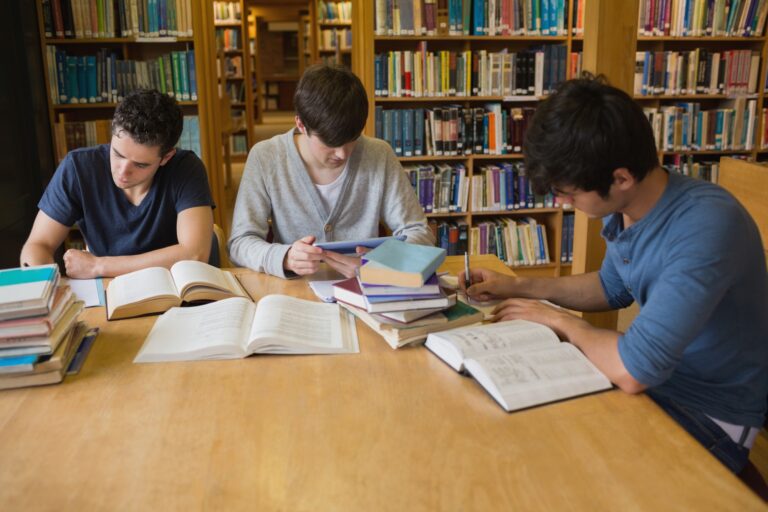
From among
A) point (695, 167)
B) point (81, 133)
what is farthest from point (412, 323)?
point (695, 167)

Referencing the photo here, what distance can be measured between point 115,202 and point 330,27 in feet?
29.5

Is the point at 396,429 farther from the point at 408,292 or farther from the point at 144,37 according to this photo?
the point at 144,37

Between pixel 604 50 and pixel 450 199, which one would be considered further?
pixel 450 199

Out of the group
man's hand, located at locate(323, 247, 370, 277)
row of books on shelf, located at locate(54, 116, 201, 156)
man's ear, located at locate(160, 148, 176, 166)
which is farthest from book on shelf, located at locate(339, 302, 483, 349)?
row of books on shelf, located at locate(54, 116, 201, 156)

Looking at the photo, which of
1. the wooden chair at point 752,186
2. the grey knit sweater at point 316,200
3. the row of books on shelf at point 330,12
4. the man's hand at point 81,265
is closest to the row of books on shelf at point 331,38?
the row of books on shelf at point 330,12

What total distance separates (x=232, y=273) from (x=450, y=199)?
8.23 ft

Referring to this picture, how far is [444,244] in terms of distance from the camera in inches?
167

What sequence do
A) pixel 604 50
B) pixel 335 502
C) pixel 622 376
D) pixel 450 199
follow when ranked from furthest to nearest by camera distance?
pixel 450 199 → pixel 604 50 → pixel 622 376 → pixel 335 502

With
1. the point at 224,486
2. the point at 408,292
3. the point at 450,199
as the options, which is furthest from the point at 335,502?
the point at 450,199

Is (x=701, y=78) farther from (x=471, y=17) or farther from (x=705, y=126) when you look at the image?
(x=471, y=17)

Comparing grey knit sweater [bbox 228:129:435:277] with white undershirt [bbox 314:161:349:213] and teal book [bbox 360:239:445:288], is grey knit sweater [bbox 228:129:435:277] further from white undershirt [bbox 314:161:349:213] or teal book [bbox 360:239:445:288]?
teal book [bbox 360:239:445:288]

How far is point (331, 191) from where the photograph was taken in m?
2.05

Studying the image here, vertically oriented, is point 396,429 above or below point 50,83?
below

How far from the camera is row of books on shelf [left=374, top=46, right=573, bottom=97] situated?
3977 mm
